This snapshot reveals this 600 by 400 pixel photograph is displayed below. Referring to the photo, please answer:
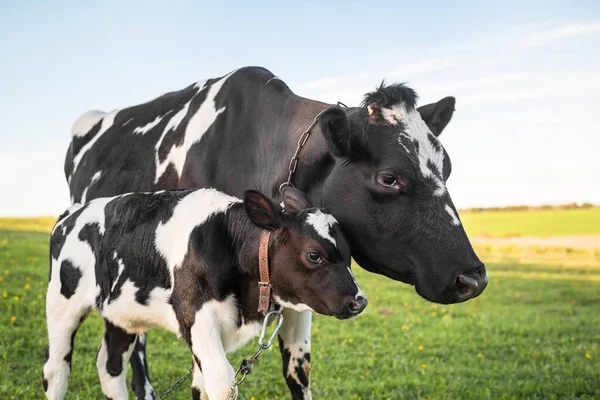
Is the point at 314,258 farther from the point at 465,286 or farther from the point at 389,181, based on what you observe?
the point at 465,286

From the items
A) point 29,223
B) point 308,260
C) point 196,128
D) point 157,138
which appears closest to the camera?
point 308,260

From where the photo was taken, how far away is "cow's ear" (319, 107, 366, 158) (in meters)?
3.95

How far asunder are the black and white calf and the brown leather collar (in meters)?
0.03

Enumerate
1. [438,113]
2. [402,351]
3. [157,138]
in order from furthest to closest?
1. [402,351]
2. [157,138]
3. [438,113]

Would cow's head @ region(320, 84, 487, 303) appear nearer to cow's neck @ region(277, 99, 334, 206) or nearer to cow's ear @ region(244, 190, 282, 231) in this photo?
cow's neck @ region(277, 99, 334, 206)

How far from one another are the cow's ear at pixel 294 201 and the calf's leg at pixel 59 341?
1.92 m

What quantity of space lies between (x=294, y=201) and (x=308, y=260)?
46 cm

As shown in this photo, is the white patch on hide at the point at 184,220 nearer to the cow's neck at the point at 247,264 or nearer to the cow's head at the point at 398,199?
the cow's neck at the point at 247,264

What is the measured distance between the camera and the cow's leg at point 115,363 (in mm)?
4797

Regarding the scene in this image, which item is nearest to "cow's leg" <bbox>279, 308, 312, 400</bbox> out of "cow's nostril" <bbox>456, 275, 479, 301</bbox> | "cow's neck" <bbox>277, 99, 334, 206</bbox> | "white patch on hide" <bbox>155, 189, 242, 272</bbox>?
"cow's neck" <bbox>277, 99, 334, 206</bbox>

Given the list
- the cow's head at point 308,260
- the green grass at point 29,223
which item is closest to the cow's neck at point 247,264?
the cow's head at point 308,260

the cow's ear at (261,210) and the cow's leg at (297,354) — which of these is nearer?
the cow's ear at (261,210)

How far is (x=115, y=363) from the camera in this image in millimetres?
4816

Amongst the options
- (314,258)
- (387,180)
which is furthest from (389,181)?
(314,258)
